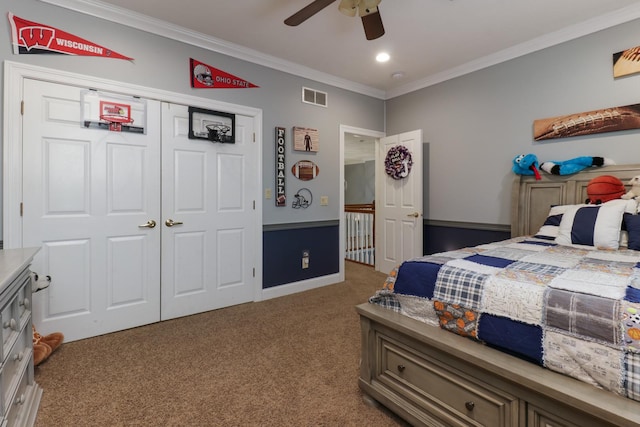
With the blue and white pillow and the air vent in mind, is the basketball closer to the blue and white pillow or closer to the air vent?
the blue and white pillow

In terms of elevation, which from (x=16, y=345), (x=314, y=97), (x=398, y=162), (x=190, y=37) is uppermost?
(x=190, y=37)

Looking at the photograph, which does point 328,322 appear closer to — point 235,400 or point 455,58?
point 235,400

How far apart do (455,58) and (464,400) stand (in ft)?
11.4

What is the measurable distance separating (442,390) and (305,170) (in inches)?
111

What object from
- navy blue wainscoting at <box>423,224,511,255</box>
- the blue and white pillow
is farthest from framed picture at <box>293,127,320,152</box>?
the blue and white pillow

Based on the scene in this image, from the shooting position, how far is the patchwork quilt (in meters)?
1.02

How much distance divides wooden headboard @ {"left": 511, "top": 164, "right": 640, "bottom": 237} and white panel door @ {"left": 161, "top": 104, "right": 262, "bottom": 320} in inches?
107

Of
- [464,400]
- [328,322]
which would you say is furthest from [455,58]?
[464,400]

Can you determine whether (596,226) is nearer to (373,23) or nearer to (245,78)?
(373,23)

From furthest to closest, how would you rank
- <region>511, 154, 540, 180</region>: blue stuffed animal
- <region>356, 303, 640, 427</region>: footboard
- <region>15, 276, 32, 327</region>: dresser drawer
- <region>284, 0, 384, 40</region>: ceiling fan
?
<region>511, 154, 540, 180</region>: blue stuffed animal → <region>284, 0, 384, 40</region>: ceiling fan → <region>15, 276, 32, 327</region>: dresser drawer → <region>356, 303, 640, 427</region>: footboard

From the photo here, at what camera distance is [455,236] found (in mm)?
3887

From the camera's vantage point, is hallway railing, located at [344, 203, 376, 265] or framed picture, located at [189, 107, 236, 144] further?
hallway railing, located at [344, 203, 376, 265]

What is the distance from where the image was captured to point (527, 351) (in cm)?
119

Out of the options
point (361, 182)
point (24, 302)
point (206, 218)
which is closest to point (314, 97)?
point (206, 218)
